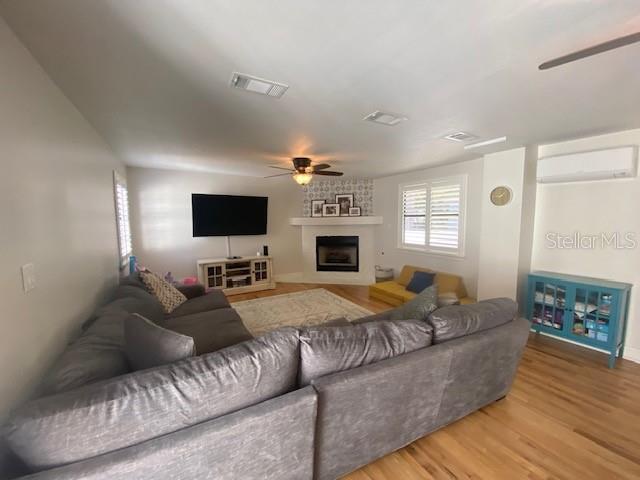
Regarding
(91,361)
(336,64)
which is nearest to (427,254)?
(336,64)

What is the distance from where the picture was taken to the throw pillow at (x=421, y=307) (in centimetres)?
193

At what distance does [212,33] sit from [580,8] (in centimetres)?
164

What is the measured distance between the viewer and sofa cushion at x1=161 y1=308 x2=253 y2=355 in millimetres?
2092

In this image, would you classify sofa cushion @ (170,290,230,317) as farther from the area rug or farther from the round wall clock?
the round wall clock

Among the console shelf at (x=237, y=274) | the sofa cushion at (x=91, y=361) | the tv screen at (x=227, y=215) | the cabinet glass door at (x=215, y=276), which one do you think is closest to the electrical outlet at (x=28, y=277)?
the sofa cushion at (x=91, y=361)

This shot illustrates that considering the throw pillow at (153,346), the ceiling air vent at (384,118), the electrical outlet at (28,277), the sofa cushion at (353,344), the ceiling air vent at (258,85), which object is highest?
the ceiling air vent at (258,85)

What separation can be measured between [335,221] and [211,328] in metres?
4.03

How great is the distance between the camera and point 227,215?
5.38 m

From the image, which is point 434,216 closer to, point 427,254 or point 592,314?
point 427,254

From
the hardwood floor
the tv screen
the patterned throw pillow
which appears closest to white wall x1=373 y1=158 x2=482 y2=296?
the hardwood floor

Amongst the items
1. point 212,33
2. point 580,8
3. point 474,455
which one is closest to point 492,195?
point 580,8

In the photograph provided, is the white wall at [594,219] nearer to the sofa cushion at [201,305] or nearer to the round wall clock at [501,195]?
the round wall clock at [501,195]

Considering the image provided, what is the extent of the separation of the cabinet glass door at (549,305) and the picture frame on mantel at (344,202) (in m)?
3.71

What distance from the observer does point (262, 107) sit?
7.03 feet
